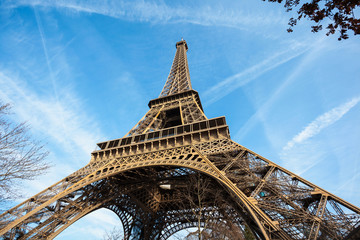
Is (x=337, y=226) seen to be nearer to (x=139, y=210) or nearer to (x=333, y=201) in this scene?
(x=333, y=201)

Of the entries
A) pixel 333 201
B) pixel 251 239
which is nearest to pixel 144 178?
pixel 251 239

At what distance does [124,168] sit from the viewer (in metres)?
15.9

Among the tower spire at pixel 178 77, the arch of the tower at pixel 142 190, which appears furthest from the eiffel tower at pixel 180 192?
the tower spire at pixel 178 77

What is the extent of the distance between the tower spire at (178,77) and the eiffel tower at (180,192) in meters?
4.34

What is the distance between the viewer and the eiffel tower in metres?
8.72

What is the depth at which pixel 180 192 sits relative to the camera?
18.5m

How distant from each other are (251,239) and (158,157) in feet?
37.4

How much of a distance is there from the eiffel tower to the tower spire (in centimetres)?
434

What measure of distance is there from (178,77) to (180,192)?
72.2 ft

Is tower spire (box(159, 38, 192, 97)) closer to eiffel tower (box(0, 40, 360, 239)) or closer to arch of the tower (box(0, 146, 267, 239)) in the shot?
eiffel tower (box(0, 40, 360, 239))

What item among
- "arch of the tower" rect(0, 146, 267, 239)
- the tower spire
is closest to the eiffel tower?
"arch of the tower" rect(0, 146, 267, 239)

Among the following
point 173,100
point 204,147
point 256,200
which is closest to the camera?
point 256,200

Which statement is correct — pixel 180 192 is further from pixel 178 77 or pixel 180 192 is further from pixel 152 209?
pixel 178 77

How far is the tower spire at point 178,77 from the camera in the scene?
31.8 m
